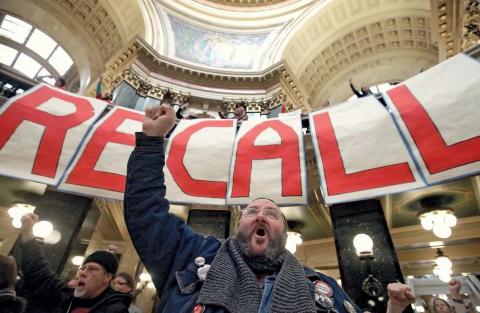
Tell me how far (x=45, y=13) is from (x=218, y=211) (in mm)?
15333

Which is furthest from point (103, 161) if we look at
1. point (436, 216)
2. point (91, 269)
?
point (436, 216)

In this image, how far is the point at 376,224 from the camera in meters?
5.13

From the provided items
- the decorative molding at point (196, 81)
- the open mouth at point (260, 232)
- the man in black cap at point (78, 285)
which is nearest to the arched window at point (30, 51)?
the decorative molding at point (196, 81)

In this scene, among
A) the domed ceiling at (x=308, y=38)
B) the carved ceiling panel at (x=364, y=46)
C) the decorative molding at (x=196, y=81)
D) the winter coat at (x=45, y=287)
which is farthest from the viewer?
the domed ceiling at (x=308, y=38)

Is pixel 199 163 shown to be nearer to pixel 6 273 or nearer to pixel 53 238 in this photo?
pixel 6 273

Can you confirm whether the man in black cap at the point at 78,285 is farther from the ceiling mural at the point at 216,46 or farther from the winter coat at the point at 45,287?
the ceiling mural at the point at 216,46

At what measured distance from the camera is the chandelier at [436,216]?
6.04m

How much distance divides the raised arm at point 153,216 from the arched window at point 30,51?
62.9 feet

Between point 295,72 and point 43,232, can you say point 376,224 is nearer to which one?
point 43,232

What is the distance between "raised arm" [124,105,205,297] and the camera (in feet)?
5.01

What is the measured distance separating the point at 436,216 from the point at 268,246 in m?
6.21

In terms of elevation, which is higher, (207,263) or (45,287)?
(207,263)

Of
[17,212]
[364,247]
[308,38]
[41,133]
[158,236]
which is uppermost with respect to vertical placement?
[308,38]

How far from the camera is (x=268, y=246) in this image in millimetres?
1714
